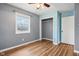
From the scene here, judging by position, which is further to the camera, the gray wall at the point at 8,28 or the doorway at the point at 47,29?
the doorway at the point at 47,29

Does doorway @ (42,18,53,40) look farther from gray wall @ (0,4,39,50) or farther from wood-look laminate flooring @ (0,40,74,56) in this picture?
wood-look laminate flooring @ (0,40,74,56)

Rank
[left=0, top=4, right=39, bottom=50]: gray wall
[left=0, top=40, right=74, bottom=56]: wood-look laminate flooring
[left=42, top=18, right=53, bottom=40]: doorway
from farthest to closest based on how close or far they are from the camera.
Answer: [left=42, top=18, right=53, bottom=40]: doorway, [left=0, top=4, right=39, bottom=50]: gray wall, [left=0, top=40, right=74, bottom=56]: wood-look laminate flooring

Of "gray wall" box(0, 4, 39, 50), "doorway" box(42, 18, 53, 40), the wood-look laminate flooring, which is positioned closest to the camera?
the wood-look laminate flooring

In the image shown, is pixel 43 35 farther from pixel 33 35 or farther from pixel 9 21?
pixel 9 21

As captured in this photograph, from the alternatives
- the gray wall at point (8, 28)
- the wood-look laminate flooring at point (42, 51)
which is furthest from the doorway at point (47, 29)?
the wood-look laminate flooring at point (42, 51)

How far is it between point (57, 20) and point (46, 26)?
98cm

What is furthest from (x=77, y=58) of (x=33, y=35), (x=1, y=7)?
(x=33, y=35)

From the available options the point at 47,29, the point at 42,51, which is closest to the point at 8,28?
the point at 42,51

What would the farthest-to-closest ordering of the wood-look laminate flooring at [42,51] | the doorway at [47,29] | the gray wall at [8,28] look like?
the doorway at [47,29] < the gray wall at [8,28] < the wood-look laminate flooring at [42,51]

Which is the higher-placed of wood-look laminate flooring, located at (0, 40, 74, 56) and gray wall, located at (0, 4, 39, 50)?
gray wall, located at (0, 4, 39, 50)

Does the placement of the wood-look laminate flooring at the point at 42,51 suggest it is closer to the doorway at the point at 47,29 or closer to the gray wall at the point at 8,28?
the gray wall at the point at 8,28

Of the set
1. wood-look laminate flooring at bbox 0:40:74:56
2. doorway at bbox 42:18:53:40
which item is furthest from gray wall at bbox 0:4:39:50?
doorway at bbox 42:18:53:40

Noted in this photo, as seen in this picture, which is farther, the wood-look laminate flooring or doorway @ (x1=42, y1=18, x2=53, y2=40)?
doorway @ (x1=42, y1=18, x2=53, y2=40)

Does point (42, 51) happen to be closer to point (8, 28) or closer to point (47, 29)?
point (8, 28)
